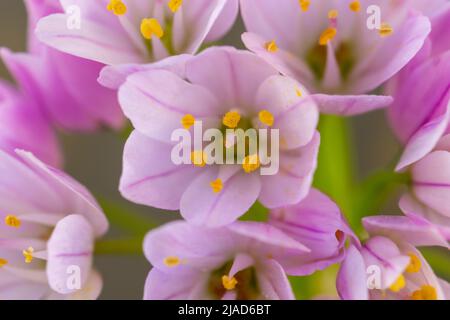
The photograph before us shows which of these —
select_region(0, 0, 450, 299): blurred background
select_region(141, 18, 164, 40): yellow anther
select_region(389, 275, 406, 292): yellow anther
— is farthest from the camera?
select_region(0, 0, 450, 299): blurred background

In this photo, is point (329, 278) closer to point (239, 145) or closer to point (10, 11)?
point (239, 145)

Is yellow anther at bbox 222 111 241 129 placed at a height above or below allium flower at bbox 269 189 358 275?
above

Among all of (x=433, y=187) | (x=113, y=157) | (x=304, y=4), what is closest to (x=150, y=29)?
(x=304, y=4)

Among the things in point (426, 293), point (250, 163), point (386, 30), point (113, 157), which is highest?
point (113, 157)

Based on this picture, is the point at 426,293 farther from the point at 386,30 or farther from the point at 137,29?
the point at 137,29

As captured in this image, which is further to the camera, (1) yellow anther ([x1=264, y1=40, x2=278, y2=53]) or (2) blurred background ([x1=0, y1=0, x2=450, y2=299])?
(2) blurred background ([x1=0, y1=0, x2=450, y2=299])

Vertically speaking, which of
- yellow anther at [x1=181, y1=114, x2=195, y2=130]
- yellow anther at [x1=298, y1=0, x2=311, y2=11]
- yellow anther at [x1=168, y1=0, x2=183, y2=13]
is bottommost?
yellow anther at [x1=181, y1=114, x2=195, y2=130]

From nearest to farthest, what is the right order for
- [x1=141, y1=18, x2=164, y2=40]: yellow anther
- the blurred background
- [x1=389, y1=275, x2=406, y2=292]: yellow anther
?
[x1=389, y1=275, x2=406, y2=292]: yellow anther → [x1=141, y1=18, x2=164, y2=40]: yellow anther → the blurred background

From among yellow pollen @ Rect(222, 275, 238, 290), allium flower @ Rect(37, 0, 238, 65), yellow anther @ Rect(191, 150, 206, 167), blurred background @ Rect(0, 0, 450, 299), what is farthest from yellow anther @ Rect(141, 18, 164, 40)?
blurred background @ Rect(0, 0, 450, 299)

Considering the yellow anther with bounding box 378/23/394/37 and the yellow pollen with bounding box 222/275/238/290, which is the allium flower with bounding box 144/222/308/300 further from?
the yellow anther with bounding box 378/23/394/37

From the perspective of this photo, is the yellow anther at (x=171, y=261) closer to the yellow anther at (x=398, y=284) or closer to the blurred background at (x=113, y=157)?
the yellow anther at (x=398, y=284)
